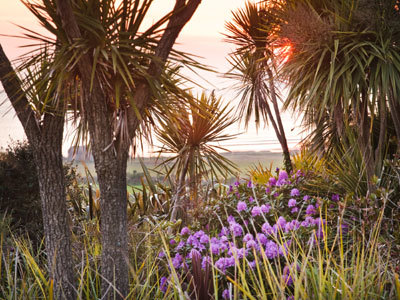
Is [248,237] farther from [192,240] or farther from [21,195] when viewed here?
Result: [21,195]

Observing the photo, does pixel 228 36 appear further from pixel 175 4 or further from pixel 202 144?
pixel 175 4

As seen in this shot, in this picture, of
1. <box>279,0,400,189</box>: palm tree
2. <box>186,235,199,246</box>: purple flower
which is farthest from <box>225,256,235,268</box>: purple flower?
<box>279,0,400,189</box>: palm tree

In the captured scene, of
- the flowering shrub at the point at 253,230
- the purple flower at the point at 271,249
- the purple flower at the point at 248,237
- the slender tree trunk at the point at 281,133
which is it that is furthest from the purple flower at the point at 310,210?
the slender tree trunk at the point at 281,133

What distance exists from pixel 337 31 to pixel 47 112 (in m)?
3.51

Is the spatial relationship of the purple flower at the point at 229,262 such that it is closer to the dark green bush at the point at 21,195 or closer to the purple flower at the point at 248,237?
the purple flower at the point at 248,237

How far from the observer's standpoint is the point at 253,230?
4973 millimetres

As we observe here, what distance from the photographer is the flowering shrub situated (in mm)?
3721

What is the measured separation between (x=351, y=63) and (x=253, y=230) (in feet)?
7.44

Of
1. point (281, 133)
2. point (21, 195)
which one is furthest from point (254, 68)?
point (21, 195)

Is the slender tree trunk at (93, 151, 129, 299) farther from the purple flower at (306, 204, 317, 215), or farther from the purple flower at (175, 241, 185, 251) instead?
the purple flower at (306, 204, 317, 215)

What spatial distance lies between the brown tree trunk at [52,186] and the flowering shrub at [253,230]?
2.59 feet

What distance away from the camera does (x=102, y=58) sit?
3479 mm

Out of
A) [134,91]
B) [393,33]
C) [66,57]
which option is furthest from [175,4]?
[393,33]

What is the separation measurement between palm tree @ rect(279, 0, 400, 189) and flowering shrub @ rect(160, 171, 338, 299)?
38.3 inches
